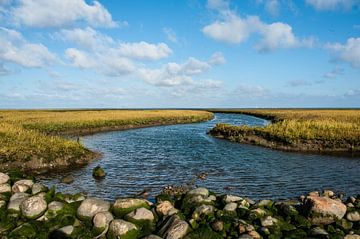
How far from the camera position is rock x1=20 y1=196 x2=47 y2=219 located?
13023mm

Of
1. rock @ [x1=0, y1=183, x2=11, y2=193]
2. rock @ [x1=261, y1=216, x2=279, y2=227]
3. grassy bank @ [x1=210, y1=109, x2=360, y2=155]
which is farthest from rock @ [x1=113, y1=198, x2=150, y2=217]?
grassy bank @ [x1=210, y1=109, x2=360, y2=155]

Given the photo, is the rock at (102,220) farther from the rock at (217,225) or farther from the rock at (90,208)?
the rock at (217,225)

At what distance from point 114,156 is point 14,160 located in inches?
386

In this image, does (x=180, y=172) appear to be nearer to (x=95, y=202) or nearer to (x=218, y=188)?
(x=218, y=188)

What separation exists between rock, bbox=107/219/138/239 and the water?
7.19 m

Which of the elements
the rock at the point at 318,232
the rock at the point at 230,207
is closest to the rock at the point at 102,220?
the rock at the point at 230,207

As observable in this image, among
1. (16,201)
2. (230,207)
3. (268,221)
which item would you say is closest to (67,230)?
(16,201)

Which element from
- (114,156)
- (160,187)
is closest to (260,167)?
(160,187)

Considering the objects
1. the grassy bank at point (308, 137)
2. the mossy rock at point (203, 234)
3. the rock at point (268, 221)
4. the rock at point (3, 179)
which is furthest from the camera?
the grassy bank at point (308, 137)

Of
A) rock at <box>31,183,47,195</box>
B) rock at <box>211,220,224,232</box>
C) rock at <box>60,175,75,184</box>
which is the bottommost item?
rock at <box>60,175,75,184</box>

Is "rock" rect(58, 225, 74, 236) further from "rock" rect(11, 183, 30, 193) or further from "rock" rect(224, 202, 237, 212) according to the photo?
"rock" rect(224, 202, 237, 212)

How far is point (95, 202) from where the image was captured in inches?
527

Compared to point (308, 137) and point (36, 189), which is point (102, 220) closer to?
point (36, 189)

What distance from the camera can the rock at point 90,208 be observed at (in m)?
13.0
